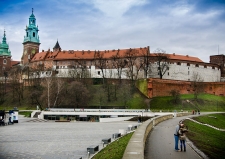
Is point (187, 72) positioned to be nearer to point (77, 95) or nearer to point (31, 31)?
point (77, 95)

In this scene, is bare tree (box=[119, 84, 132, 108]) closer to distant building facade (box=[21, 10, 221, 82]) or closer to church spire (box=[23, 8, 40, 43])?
distant building facade (box=[21, 10, 221, 82])

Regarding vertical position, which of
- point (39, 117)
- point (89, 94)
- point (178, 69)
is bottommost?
point (39, 117)

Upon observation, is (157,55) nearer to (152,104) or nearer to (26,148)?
(152,104)

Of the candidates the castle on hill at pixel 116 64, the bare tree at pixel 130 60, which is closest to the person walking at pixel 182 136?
the castle on hill at pixel 116 64

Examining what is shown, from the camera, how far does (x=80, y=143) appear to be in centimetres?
2372

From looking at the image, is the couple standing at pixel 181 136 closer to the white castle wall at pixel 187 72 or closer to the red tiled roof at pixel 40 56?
the white castle wall at pixel 187 72

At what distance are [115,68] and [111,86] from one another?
54.0 feet

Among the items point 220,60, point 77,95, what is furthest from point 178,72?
point 77,95

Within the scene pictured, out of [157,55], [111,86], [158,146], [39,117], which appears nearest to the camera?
[158,146]

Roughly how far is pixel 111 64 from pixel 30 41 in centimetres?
3799

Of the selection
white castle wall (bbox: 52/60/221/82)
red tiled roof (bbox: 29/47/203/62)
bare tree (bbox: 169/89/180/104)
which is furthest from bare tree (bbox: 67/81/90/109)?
red tiled roof (bbox: 29/47/203/62)

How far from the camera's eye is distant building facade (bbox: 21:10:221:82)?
89.6 metres

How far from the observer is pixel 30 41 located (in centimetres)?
11500

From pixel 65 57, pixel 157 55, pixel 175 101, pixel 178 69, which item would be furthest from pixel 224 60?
pixel 65 57
